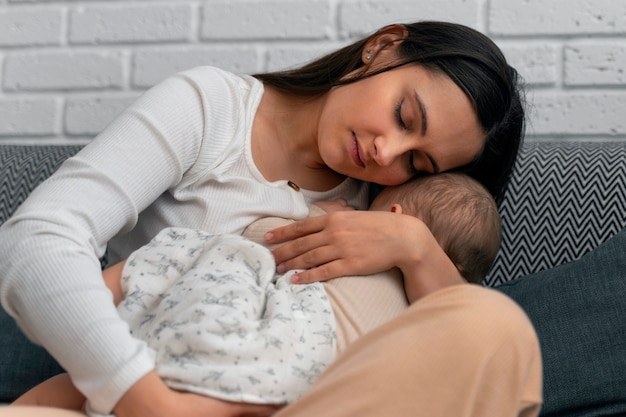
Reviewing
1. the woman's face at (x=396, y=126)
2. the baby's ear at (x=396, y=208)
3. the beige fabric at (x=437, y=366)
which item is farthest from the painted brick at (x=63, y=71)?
the beige fabric at (x=437, y=366)

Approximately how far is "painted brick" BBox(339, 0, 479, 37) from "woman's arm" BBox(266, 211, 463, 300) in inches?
25.8

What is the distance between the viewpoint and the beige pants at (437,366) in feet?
2.67

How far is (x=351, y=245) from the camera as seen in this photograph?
45.4 inches

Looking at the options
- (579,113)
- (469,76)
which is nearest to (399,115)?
(469,76)

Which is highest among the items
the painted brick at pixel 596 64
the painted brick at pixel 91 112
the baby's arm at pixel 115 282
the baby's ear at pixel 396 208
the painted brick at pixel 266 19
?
the painted brick at pixel 596 64

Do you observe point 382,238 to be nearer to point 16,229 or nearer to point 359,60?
point 359,60

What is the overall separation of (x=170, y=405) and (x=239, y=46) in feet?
3.44

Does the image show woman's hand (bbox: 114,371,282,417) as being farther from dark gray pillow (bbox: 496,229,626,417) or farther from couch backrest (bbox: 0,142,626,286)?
couch backrest (bbox: 0,142,626,286)

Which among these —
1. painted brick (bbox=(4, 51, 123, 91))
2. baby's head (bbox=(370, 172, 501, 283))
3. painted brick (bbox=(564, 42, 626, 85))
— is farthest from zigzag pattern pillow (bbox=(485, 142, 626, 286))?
painted brick (bbox=(4, 51, 123, 91))

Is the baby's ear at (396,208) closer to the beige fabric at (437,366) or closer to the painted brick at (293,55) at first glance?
the beige fabric at (437,366)

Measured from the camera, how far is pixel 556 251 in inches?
55.8

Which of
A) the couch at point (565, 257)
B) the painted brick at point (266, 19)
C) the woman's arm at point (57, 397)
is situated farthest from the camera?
the painted brick at point (266, 19)

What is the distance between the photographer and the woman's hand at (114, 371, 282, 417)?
0.92m

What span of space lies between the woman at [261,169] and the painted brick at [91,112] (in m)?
0.54
